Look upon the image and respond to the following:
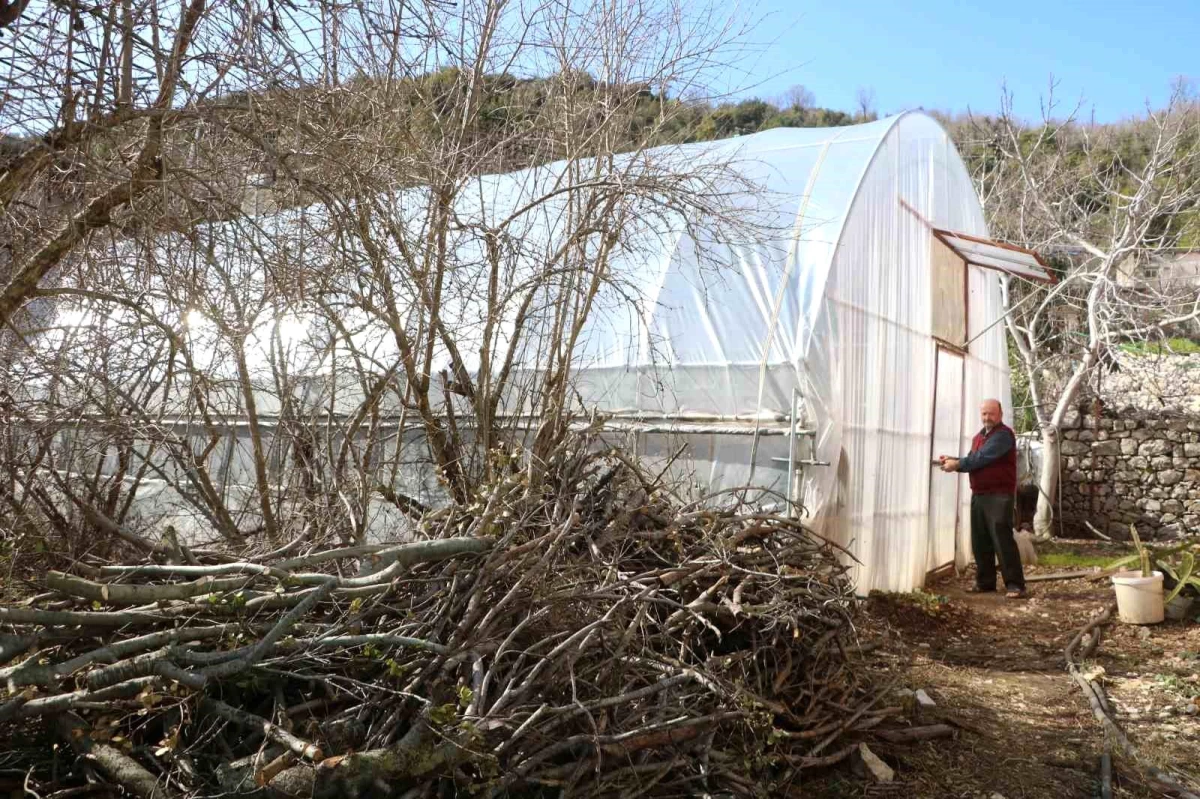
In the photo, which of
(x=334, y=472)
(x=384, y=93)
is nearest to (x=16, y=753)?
(x=334, y=472)

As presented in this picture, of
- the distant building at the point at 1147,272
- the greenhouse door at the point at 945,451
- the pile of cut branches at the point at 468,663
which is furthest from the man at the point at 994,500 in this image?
the distant building at the point at 1147,272

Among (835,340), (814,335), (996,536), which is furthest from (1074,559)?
(814,335)

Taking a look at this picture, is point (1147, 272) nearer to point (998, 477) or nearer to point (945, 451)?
point (945, 451)

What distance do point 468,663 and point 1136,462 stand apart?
1428cm

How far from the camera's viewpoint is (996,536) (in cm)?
922

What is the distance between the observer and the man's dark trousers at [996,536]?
9148 millimetres

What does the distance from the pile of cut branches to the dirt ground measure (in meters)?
0.45

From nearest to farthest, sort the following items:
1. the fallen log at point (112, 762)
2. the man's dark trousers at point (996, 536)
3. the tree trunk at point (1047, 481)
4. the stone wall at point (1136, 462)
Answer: the fallen log at point (112, 762), the man's dark trousers at point (996, 536), the tree trunk at point (1047, 481), the stone wall at point (1136, 462)

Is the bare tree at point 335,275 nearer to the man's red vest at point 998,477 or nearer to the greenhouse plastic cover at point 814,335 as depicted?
the greenhouse plastic cover at point 814,335

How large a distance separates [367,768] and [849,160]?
24.2 feet

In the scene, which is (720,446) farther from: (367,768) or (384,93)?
(367,768)

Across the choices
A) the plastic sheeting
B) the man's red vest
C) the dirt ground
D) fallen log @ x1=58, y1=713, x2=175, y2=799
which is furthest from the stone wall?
fallen log @ x1=58, y1=713, x2=175, y2=799

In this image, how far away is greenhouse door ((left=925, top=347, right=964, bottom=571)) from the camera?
10422 mm

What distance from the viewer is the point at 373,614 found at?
361 centimetres
